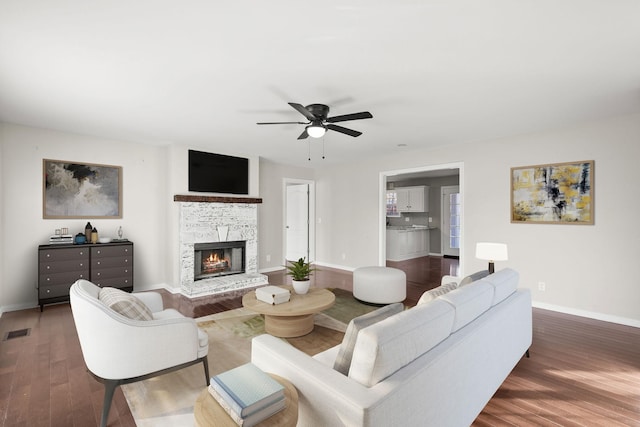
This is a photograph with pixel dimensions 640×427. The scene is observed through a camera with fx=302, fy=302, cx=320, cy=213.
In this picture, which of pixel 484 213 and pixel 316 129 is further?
pixel 484 213

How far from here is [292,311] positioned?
2.97 m

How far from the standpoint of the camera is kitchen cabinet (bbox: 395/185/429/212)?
31.3 ft

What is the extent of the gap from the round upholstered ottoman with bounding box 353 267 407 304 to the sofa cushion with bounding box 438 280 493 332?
2110 mm

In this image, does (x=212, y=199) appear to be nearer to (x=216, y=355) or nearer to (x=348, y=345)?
(x=216, y=355)

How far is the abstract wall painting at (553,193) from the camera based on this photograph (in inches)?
156

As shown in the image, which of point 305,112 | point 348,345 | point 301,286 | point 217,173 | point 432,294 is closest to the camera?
point 348,345

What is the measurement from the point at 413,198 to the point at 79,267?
8.53 m

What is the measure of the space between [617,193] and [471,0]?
11.7 ft

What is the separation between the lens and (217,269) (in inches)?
228

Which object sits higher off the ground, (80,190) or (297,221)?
(80,190)

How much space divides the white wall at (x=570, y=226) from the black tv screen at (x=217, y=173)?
3264mm

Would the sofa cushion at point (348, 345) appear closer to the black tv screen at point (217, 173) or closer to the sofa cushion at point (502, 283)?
the sofa cushion at point (502, 283)

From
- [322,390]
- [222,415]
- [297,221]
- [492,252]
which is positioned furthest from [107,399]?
[297,221]

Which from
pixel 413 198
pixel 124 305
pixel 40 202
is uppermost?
pixel 413 198
